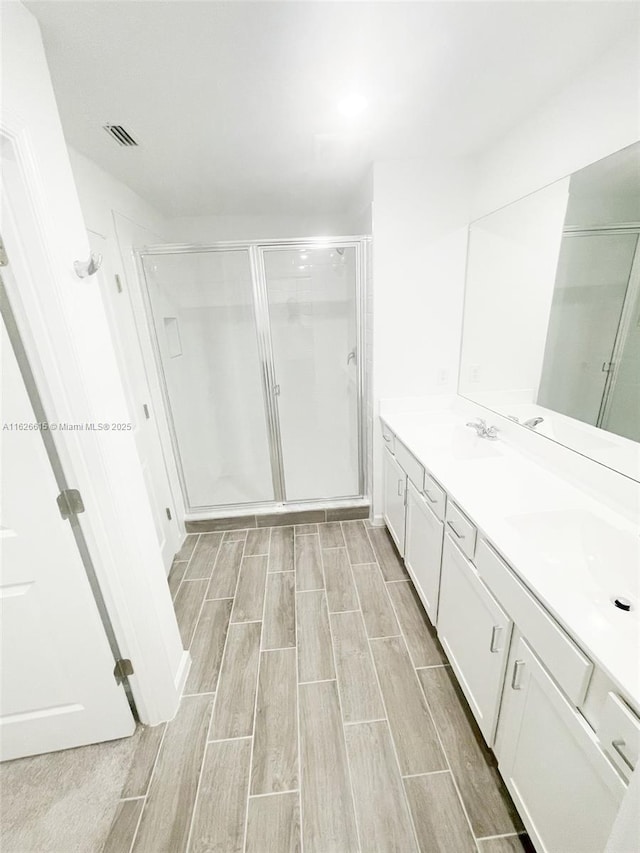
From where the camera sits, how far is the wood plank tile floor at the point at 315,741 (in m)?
1.08

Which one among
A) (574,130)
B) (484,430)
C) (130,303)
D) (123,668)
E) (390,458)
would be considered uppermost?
(574,130)

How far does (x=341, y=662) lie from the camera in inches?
62.9

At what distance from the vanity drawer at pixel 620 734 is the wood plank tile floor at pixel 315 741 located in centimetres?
71

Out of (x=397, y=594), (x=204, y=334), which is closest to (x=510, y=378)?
(x=397, y=594)

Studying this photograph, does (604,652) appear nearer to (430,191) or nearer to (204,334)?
(430,191)

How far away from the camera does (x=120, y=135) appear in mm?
1508

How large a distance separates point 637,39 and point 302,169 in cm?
148

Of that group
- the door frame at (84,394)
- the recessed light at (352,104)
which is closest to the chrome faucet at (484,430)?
the recessed light at (352,104)

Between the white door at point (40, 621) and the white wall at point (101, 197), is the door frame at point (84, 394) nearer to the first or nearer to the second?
the white door at point (40, 621)

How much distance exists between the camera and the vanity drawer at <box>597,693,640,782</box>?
24.9 inches

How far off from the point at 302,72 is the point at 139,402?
1747 millimetres

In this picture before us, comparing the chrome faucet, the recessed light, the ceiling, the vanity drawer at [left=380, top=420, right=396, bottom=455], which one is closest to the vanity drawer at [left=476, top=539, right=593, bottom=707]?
the chrome faucet

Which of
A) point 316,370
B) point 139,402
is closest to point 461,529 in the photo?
point 139,402

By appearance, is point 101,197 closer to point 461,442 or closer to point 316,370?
point 316,370
